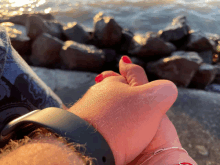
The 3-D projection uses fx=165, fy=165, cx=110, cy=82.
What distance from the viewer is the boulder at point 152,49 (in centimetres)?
252

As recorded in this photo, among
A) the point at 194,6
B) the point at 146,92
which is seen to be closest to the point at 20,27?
the point at 146,92

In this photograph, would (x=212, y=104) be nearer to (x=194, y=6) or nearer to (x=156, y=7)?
(x=156, y=7)

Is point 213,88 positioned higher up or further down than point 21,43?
further down

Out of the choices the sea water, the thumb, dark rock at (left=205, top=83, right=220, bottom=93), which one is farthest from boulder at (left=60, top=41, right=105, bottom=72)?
the sea water

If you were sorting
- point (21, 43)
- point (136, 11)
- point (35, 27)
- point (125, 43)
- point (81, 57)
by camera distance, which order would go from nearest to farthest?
1. point (81, 57)
2. point (21, 43)
3. point (35, 27)
4. point (125, 43)
5. point (136, 11)

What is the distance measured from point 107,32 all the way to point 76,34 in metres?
0.58

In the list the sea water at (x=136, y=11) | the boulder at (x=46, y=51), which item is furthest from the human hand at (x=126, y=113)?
the sea water at (x=136, y=11)

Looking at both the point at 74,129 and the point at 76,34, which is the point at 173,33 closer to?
the point at 76,34

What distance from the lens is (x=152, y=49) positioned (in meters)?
2.52

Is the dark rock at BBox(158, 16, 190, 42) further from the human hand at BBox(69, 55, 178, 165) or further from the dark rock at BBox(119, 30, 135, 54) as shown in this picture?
the human hand at BBox(69, 55, 178, 165)

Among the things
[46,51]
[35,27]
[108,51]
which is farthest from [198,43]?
[35,27]

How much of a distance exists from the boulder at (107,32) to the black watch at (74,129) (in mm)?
2446

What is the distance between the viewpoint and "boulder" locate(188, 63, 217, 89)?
2.29 m

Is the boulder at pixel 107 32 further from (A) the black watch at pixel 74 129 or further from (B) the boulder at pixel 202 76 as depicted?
(A) the black watch at pixel 74 129
